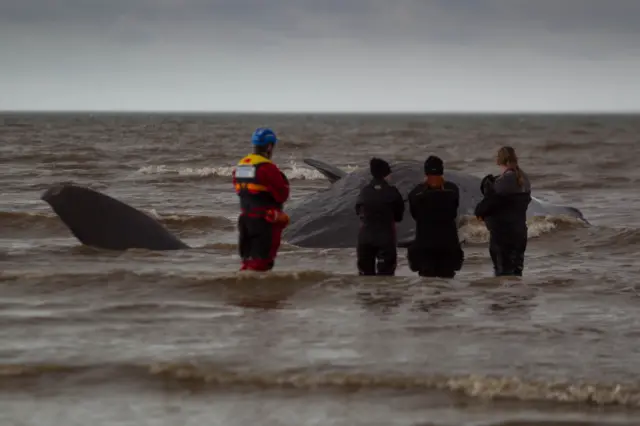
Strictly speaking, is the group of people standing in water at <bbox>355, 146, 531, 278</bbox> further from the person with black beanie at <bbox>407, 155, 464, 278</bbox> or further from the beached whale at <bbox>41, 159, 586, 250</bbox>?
the beached whale at <bbox>41, 159, 586, 250</bbox>

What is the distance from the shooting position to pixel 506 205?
9.70 meters

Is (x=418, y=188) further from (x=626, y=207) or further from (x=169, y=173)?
(x=169, y=173)

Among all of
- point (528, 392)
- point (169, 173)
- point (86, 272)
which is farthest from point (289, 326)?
point (169, 173)

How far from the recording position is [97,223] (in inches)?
462

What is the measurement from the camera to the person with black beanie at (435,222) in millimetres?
9438

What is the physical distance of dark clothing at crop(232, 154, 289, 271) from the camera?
30.2 feet

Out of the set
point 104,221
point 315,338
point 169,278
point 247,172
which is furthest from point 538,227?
point 315,338

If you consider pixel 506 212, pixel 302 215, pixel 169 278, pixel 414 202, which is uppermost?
pixel 414 202

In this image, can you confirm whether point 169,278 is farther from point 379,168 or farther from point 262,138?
point 379,168

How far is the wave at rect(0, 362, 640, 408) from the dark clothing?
2158 millimetres

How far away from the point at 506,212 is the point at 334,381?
329cm

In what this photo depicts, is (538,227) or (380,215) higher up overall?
(380,215)

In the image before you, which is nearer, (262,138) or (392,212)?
(262,138)

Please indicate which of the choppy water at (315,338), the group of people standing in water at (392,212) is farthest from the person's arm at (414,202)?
the choppy water at (315,338)
